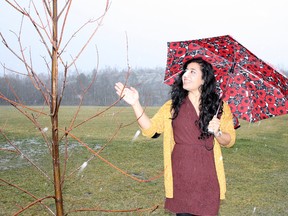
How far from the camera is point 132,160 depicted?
13.8 m

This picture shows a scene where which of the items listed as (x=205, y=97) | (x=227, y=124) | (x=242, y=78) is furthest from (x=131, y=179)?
(x=205, y=97)

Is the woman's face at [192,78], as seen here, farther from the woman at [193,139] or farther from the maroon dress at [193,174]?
the maroon dress at [193,174]

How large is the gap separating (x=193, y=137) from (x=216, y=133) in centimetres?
22

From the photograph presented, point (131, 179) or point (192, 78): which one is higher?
point (192, 78)

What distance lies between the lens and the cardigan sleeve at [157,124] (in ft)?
12.3

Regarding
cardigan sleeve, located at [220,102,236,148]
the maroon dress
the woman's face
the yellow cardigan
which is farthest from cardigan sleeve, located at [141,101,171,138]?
cardigan sleeve, located at [220,102,236,148]

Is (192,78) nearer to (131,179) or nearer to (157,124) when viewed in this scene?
(157,124)

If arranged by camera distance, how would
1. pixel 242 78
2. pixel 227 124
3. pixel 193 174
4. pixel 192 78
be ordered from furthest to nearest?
1. pixel 242 78
2. pixel 227 124
3. pixel 192 78
4. pixel 193 174

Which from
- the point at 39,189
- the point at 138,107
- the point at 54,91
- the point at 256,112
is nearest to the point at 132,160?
the point at 39,189

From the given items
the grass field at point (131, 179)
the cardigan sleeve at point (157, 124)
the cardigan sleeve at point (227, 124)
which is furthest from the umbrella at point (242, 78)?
the grass field at point (131, 179)

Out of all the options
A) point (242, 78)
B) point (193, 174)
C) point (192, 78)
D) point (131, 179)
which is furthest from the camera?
point (131, 179)

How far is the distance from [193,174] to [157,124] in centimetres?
58

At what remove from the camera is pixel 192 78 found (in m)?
3.80

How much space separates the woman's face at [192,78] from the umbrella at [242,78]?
44 cm
